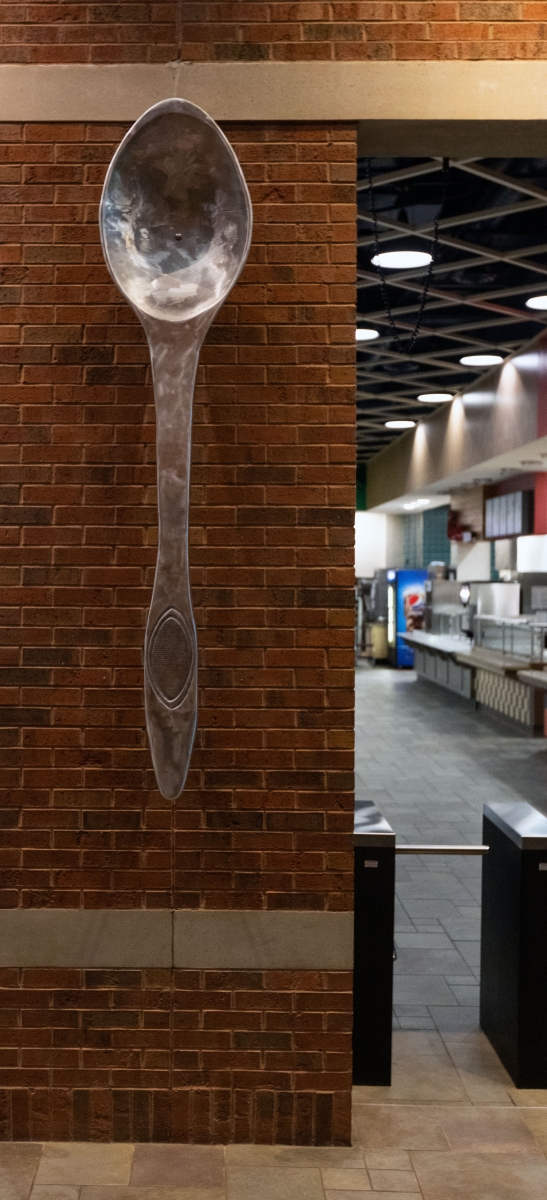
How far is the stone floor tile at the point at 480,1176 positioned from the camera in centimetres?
313

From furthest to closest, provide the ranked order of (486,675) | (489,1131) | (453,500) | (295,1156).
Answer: (453,500) < (486,675) < (489,1131) < (295,1156)

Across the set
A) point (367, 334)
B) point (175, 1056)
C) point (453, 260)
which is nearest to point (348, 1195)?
point (175, 1056)

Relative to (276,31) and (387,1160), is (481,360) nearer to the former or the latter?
(276,31)

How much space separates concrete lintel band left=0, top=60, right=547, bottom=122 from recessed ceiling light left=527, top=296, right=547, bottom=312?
6431 millimetres

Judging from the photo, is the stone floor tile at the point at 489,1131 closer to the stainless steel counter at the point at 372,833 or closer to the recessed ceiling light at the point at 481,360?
the stainless steel counter at the point at 372,833

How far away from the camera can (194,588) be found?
11.1ft

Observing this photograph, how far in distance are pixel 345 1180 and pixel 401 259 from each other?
6440mm

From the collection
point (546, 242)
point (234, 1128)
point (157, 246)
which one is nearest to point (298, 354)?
point (157, 246)

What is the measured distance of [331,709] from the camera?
3.41 metres

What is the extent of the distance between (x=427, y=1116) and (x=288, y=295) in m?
2.66

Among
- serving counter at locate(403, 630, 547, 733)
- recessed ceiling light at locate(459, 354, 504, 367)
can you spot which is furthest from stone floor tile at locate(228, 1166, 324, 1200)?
recessed ceiling light at locate(459, 354, 504, 367)

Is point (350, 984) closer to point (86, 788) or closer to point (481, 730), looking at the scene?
point (86, 788)

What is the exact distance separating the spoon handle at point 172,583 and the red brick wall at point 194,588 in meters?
0.42

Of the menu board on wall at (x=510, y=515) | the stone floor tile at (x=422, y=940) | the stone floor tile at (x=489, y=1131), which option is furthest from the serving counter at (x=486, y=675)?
the stone floor tile at (x=489, y=1131)
